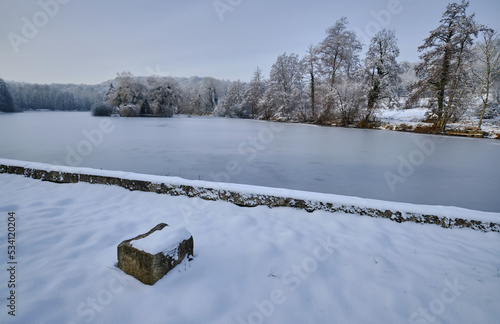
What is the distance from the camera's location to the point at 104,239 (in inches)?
91.4

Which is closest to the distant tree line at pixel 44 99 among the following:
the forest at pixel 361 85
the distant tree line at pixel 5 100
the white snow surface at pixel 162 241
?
the distant tree line at pixel 5 100

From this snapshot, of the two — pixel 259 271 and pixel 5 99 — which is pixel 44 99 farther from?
pixel 259 271

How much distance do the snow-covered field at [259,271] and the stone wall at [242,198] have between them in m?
0.11

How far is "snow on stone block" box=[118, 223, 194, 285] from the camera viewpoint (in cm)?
170

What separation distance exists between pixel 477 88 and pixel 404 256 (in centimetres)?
2023

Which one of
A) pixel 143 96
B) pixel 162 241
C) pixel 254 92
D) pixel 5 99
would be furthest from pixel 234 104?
pixel 5 99

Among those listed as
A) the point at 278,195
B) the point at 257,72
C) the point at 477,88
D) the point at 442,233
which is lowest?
the point at 442,233

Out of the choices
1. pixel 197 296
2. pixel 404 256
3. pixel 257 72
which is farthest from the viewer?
Answer: pixel 257 72

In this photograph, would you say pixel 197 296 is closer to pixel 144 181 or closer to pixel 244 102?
pixel 144 181

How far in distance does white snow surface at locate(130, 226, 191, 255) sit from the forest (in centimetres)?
2081

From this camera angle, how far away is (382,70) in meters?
19.7

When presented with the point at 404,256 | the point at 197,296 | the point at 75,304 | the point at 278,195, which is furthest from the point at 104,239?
the point at 404,256

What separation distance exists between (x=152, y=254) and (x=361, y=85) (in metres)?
23.0

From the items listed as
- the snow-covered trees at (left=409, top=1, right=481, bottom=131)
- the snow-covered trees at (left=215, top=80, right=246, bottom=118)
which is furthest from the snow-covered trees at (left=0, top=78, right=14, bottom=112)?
the snow-covered trees at (left=409, top=1, right=481, bottom=131)
